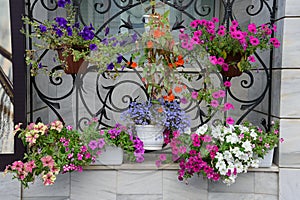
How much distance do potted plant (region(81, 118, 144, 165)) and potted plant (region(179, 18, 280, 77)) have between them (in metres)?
0.60

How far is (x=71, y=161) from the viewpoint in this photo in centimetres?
203

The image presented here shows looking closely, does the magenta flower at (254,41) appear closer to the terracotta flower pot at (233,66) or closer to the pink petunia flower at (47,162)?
the terracotta flower pot at (233,66)

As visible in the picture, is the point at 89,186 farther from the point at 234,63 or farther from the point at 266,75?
the point at 266,75

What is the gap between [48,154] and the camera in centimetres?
204

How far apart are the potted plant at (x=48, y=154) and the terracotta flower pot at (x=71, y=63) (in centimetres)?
33

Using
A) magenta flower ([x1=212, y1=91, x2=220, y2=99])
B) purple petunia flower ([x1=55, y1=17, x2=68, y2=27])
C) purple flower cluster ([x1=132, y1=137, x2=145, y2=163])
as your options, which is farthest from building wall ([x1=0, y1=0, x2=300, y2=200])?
purple petunia flower ([x1=55, y1=17, x2=68, y2=27])

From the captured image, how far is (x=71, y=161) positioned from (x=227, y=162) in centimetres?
84

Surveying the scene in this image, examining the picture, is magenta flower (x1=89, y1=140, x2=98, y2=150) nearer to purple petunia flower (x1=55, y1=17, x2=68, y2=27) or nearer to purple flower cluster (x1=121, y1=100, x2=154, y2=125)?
purple flower cluster (x1=121, y1=100, x2=154, y2=125)

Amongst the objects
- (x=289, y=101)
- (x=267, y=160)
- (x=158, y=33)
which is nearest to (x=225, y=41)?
(x=158, y=33)

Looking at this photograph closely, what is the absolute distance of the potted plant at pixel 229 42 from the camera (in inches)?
83.0

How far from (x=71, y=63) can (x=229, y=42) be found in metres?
0.91

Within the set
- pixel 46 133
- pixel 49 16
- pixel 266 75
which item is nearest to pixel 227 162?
pixel 266 75

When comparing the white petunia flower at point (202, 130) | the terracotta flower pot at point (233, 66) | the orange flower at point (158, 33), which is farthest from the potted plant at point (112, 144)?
the terracotta flower pot at point (233, 66)

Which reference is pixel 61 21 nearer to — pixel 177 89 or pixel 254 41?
pixel 177 89
